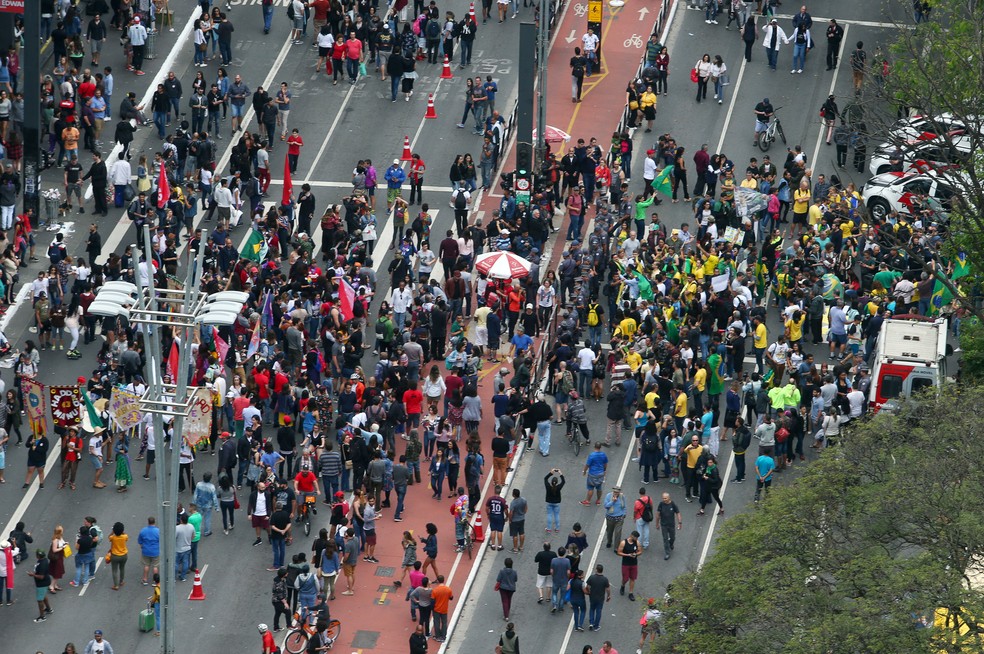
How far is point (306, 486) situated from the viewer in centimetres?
4234

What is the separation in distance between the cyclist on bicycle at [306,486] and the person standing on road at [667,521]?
681cm

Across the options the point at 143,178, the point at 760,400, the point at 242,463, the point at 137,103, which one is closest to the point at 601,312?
the point at 760,400

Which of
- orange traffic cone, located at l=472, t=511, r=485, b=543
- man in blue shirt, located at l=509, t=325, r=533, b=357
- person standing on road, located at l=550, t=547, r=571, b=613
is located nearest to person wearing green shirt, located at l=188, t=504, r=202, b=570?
orange traffic cone, located at l=472, t=511, r=485, b=543

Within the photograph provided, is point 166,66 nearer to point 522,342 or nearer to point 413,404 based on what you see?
point 522,342

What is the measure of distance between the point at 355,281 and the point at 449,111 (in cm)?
1165

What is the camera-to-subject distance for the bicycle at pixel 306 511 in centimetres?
4219

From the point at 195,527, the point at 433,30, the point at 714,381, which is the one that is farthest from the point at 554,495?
the point at 433,30

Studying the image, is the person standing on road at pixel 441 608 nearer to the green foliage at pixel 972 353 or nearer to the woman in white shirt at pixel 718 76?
the green foliage at pixel 972 353

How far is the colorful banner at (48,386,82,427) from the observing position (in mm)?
43125

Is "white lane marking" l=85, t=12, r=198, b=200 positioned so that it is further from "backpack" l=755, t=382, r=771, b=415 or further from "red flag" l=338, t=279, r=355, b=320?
"backpack" l=755, t=382, r=771, b=415

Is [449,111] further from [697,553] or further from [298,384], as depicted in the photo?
[697,553]

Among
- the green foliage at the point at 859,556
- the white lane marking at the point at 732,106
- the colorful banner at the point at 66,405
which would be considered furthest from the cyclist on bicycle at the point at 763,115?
the green foliage at the point at 859,556

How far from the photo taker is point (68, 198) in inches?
2109

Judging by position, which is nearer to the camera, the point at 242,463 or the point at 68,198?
the point at 242,463
